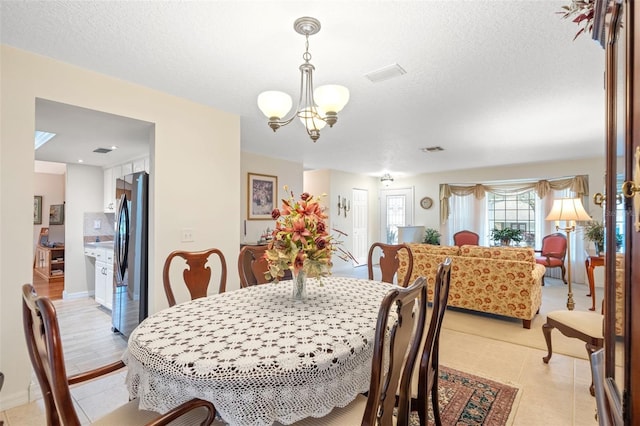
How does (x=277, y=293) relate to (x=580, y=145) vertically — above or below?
below

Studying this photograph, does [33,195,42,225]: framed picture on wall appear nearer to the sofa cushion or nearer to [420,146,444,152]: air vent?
[420,146,444,152]: air vent

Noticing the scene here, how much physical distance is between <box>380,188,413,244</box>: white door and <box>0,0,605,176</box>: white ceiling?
4.57m

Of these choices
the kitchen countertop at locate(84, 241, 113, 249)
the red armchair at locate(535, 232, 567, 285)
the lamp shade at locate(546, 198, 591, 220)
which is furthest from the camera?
the red armchair at locate(535, 232, 567, 285)

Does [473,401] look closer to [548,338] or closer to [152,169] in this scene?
[548,338]

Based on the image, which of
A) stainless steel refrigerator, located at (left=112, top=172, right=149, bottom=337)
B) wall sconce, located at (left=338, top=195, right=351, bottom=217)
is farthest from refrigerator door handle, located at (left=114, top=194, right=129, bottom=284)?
wall sconce, located at (left=338, top=195, right=351, bottom=217)

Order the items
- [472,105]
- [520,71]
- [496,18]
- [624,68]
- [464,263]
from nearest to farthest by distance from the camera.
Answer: [624,68] → [496,18] → [520,71] → [472,105] → [464,263]

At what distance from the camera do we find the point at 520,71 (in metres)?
2.33

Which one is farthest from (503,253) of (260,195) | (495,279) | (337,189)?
(337,189)

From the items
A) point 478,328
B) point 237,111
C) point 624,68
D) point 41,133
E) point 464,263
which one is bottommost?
point 478,328

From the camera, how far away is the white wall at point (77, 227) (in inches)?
188

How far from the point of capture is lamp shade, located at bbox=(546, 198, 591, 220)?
3525 millimetres

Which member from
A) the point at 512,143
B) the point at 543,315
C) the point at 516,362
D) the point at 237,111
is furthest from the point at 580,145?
the point at 237,111

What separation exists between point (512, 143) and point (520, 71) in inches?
98.6

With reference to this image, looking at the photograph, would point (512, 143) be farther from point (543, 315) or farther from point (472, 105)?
point (543, 315)
